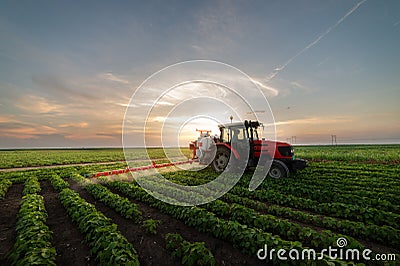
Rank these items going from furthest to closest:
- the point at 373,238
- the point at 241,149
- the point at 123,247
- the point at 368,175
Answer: the point at 368,175 → the point at 241,149 → the point at 373,238 → the point at 123,247

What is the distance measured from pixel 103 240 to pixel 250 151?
26.0 feet

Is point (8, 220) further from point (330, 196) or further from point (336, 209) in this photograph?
point (330, 196)

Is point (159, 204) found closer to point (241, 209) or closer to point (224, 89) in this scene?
point (241, 209)

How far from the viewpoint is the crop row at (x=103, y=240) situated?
3186mm

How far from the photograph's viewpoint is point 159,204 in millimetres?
6355

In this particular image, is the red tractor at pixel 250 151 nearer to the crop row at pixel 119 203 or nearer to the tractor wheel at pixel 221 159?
the tractor wheel at pixel 221 159

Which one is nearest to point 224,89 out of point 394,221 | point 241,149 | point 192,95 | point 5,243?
point 192,95

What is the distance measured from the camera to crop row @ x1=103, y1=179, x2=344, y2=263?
360 cm

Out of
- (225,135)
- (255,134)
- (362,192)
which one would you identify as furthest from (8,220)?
(362,192)

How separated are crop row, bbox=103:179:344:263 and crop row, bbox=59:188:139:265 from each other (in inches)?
69.4

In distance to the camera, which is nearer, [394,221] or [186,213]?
[394,221]

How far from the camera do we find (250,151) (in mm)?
9977

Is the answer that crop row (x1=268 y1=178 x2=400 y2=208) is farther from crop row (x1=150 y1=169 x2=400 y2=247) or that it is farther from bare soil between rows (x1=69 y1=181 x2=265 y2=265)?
bare soil between rows (x1=69 y1=181 x2=265 y2=265)

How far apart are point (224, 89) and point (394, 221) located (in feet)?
20.9
